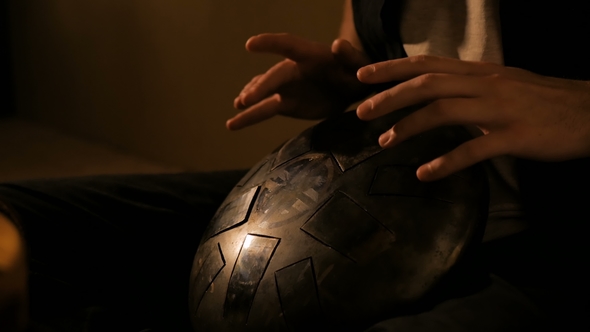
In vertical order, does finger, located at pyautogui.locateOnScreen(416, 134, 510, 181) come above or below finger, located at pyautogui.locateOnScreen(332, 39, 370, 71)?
below

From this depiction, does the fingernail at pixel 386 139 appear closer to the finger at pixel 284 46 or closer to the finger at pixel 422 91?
the finger at pixel 422 91

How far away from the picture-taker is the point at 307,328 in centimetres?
55

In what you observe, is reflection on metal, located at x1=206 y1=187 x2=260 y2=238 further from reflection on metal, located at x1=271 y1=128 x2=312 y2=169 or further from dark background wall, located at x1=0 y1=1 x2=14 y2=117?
dark background wall, located at x1=0 y1=1 x2=14 y2=117

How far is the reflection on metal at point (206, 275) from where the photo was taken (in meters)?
0.62

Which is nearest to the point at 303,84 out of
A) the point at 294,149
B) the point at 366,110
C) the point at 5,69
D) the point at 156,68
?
the point at 294,149

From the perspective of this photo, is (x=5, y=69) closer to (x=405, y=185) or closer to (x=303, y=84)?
(x=303, y=84)

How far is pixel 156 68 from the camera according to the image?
2.09 meters

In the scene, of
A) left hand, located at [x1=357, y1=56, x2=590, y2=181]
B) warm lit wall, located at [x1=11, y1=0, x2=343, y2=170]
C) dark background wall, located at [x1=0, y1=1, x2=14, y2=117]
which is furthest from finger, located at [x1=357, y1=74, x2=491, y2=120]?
dark background wall, located at [x1=0, y1=1, x2=14, y2=117]

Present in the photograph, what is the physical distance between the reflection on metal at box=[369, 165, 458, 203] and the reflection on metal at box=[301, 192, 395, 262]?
3 cm

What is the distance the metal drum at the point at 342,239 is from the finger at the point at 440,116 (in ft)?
0.14

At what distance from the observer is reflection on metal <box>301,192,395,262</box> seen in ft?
1.81

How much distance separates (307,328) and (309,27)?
1189mm

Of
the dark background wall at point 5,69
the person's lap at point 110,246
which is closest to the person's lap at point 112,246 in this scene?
the person's lap at point 110,246

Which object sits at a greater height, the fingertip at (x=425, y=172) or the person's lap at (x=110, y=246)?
the fingertip at (x=425, y=172)
